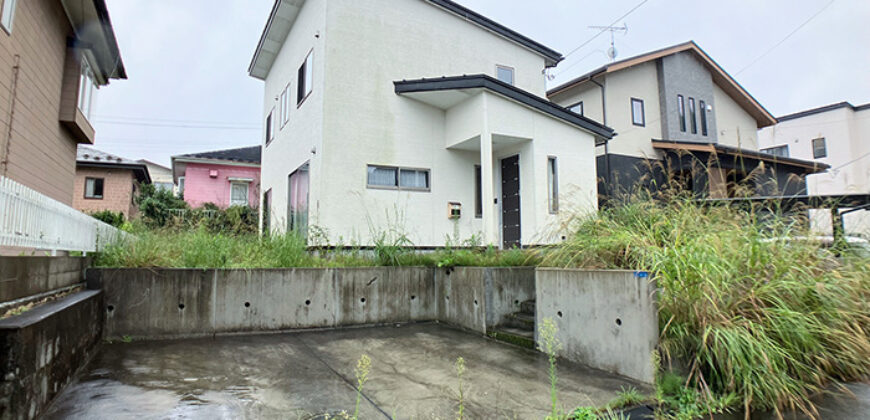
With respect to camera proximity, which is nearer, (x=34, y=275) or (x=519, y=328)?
(x=34, y=275)

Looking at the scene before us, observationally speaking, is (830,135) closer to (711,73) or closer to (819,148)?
(819,148)

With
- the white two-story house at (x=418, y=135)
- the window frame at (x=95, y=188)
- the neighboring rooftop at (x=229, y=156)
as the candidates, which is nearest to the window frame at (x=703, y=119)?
the white two-story house at (x=418, y=135)

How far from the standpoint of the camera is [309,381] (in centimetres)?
308

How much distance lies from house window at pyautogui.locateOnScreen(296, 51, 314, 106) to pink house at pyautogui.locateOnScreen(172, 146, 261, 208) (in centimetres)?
1160

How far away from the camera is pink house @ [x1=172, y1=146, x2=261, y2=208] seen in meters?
19.4

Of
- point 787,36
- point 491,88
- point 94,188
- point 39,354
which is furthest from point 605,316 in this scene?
point 94,188

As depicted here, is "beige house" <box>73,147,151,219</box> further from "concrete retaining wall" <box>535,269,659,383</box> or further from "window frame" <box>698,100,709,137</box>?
"window frame" <box>698,100,709,137</box>

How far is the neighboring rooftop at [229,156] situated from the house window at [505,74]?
1471 cm

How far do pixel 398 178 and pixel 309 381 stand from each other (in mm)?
5173

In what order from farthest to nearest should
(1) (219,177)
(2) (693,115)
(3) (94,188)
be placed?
(1) (219,177) → (3) (94,188) → (2) (693,115)

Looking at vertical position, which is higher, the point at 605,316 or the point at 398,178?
→ the point at 398,178

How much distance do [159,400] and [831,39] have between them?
607 inches

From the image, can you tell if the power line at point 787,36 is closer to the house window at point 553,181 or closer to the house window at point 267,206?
the house window at point 553,181

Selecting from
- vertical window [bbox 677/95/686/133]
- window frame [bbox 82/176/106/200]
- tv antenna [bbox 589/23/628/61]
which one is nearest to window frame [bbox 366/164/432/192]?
tv antenna [bbox 589/23/628/61]
